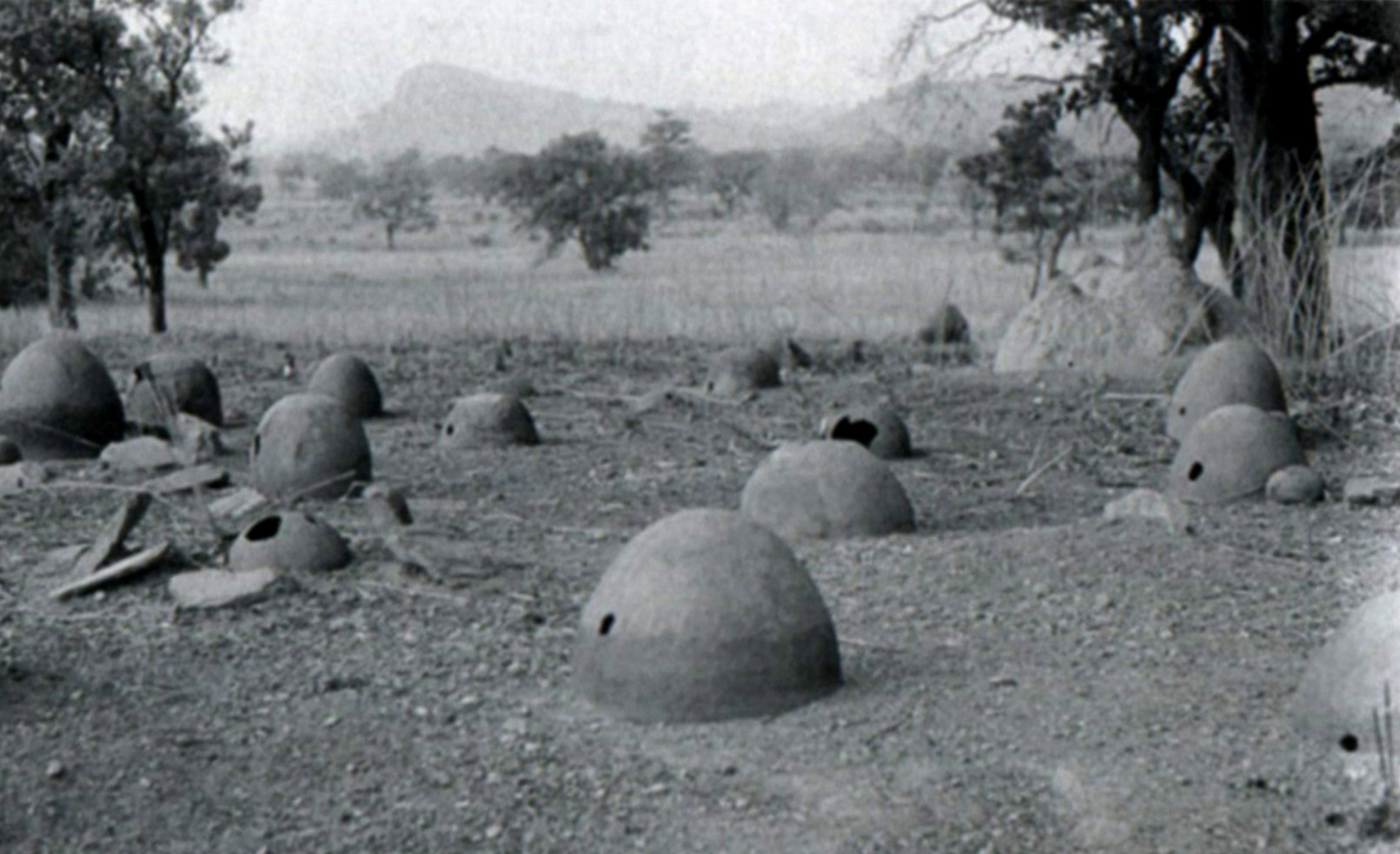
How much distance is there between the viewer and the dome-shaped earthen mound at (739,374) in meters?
16.8

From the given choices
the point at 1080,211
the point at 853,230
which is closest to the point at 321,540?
the point at 1080,211

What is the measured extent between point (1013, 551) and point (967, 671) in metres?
1.83

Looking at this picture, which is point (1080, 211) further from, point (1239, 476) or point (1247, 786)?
point (1247, 786)

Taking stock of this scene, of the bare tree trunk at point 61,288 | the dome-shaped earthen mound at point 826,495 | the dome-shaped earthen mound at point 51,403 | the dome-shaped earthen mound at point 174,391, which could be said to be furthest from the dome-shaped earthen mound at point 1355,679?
the bare tree trunk at point 61,288

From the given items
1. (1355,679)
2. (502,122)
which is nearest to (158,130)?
(1355,679)

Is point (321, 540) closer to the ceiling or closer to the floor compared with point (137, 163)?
closer to the floor

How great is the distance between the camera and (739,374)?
16.9 m

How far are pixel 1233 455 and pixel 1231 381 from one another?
7.69 feet

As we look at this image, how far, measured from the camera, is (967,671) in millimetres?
7156

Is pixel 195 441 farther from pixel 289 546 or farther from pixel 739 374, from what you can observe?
pixel 739 374

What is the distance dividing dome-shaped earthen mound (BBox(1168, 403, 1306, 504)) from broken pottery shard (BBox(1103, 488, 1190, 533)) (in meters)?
0.91

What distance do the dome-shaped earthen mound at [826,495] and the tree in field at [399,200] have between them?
51957mm

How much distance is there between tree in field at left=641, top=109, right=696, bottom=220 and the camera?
48469 mm

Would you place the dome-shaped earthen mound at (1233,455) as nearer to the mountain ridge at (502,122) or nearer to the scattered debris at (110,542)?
the scattered debris at (110,542)
